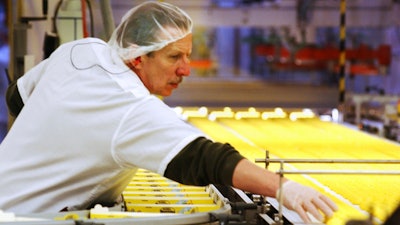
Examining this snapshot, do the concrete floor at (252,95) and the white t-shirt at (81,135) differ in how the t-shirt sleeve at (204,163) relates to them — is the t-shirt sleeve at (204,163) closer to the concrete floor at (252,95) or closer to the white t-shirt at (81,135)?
the white t-shirt at (81,135)

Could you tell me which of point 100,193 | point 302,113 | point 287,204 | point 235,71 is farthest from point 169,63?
point 235,71

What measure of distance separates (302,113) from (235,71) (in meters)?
17.0

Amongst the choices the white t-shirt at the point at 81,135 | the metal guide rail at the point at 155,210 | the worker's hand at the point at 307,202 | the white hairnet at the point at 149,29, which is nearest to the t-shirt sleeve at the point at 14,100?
the white t-shirt at the point at 81,135

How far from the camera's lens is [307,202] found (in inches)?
101

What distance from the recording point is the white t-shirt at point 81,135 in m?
2.88

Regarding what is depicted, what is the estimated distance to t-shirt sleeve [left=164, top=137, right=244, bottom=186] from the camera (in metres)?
2.71

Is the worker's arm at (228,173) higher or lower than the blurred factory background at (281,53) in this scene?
higher

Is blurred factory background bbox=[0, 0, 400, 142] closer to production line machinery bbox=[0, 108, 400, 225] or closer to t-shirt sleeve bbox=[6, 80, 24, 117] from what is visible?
production line machinery bbox=[0, 108, 400, 225]

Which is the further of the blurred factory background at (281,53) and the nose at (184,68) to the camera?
the blurred factory background at (281,53)

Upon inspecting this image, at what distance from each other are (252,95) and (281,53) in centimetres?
170

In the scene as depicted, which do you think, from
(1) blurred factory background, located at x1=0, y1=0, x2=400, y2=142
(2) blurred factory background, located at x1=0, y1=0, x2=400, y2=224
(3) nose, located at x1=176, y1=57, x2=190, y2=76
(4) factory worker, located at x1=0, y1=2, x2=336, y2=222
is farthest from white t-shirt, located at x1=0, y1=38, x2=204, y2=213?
(1) blurred factory background, located at x1=0, y1=0, x2=400, y2=142

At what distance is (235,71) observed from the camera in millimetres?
24969

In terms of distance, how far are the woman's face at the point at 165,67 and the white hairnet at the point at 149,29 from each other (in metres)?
0.03

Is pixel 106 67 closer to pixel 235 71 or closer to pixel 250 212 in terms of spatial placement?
pixel 250 212
